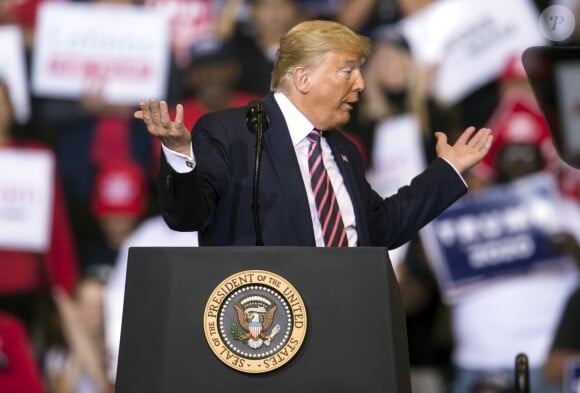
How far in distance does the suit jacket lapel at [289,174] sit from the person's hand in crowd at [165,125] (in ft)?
0.90

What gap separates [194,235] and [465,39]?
1.69m

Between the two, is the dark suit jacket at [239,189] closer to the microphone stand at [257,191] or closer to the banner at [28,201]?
the microphone stand at [257,191]

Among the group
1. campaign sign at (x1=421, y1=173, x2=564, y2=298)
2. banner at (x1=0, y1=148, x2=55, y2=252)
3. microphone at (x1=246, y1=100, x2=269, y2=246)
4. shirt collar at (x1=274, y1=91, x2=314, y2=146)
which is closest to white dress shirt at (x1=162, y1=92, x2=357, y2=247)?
shirt collar at (x1=274, y1=91, x2=314, y2=146)

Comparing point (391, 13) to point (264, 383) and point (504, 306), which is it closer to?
point (504, 306)

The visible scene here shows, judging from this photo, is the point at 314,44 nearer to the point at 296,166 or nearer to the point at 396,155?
the point at 296,166

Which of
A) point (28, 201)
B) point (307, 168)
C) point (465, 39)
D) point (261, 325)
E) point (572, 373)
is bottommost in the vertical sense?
point (572, 373)

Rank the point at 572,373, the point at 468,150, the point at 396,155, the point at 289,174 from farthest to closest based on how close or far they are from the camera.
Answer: the point at 396,155 → the point at 572,373 → the point at 468,150 → the point at 289,174

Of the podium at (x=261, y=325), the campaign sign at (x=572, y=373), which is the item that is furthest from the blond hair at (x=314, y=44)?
the campaign sign at (x=572, y=373)

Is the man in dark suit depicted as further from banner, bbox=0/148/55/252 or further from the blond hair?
banner, bbox=0/148/55/252

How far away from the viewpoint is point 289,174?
2.21 metres

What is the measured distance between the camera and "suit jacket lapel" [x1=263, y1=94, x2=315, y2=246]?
7.12 ft

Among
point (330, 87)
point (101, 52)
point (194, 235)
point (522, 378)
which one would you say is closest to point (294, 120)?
point (330, 87)

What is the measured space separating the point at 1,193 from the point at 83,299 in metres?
0.67

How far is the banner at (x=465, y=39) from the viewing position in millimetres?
4652
